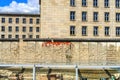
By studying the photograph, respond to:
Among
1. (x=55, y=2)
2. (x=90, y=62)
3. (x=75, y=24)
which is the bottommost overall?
(x=90, y=62)

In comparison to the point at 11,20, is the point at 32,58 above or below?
below

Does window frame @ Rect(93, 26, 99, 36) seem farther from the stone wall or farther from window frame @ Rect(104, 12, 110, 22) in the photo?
the stone wall

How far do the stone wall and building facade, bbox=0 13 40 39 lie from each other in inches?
2372

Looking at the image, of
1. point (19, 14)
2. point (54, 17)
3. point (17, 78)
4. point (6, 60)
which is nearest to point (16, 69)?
point (17, 78)

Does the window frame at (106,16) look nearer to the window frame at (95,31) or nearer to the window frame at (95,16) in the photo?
the window frame at (95,16)

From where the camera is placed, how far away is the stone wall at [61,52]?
5119 centimetres

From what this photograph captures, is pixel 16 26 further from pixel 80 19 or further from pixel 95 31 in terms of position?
pixel 95 31

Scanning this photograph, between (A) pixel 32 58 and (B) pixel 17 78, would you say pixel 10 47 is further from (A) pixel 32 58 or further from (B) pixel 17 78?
(B) pixel 17 78

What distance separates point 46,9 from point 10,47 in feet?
52.3

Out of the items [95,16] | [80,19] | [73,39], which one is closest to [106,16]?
[95,16]

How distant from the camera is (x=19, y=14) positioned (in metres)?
112

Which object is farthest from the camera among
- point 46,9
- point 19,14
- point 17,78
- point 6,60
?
point 19,14

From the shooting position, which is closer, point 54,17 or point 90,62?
point 90,62

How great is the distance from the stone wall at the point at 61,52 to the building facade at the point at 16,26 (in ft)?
198
